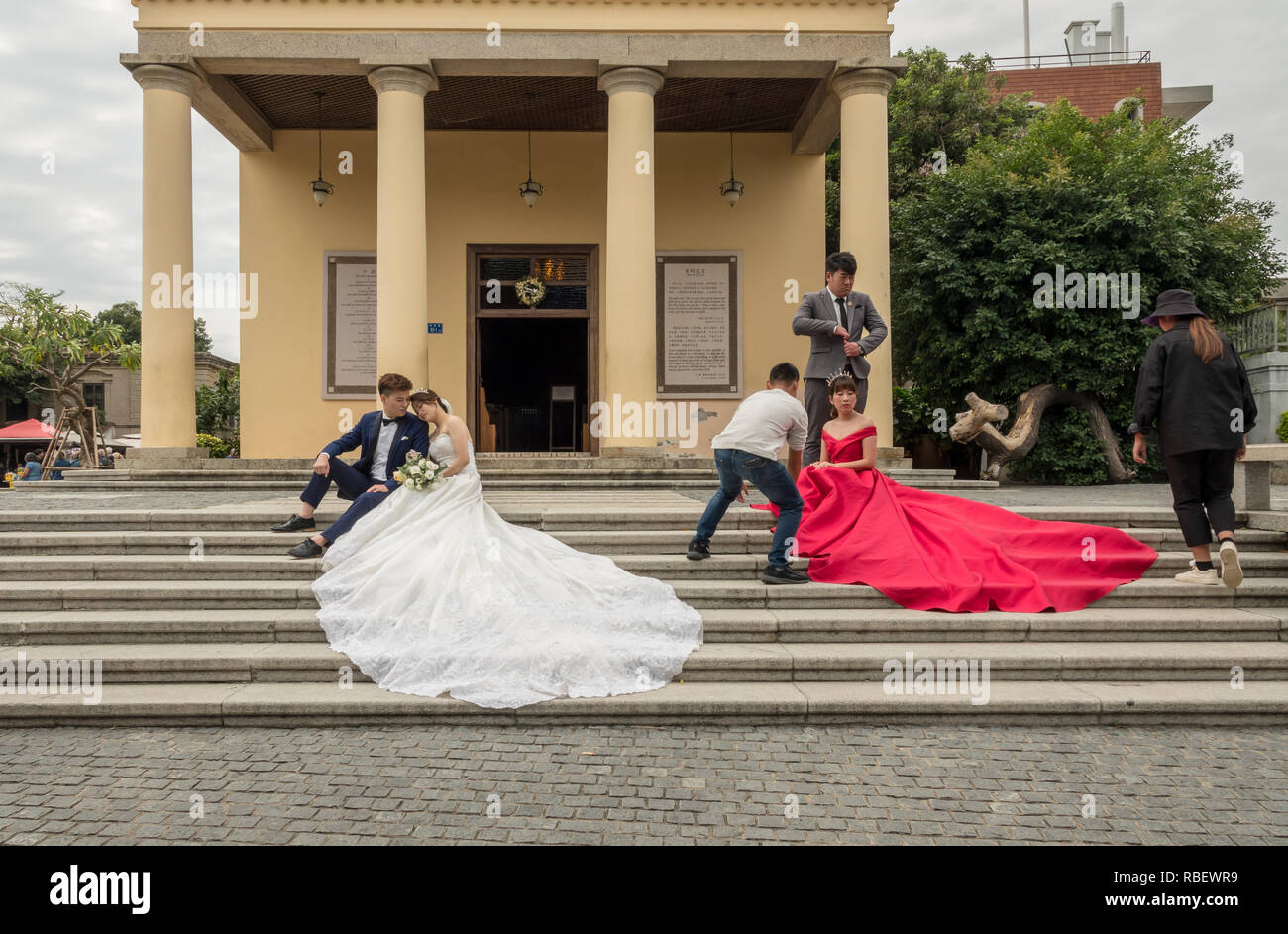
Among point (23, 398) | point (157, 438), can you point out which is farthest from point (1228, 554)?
point (23, 398)

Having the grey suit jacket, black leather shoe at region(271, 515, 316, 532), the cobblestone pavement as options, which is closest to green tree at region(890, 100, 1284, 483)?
the grey suit jacket

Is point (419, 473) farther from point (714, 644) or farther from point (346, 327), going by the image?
point (346, 327)

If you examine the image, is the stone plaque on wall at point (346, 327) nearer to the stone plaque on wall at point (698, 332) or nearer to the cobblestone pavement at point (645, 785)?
the stone plaque on wall at point (698, 332)

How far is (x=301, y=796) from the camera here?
3.48m

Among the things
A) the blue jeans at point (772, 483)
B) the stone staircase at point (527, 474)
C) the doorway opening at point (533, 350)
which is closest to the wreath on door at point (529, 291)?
the doorway opening at point (533, 350)

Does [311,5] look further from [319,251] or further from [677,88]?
[677,88]

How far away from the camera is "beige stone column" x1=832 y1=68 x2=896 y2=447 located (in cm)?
1159

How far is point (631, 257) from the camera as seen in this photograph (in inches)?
448

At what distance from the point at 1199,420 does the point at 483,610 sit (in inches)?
200

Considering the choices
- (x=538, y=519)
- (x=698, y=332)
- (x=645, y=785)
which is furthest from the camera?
(x=698, y=332)

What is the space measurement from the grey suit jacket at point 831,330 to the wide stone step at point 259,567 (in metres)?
2.24

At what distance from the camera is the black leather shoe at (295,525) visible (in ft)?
21.6

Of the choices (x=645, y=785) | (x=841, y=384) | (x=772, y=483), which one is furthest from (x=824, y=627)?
(x=841, y=384)
